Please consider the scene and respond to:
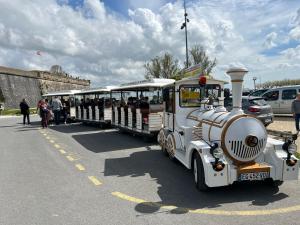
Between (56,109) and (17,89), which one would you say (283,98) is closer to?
(56,109)

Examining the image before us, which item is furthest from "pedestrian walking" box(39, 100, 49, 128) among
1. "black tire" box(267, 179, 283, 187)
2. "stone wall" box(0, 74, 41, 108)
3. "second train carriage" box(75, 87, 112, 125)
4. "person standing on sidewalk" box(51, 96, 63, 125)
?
"stone wall" box(0, 74, 41, 108)

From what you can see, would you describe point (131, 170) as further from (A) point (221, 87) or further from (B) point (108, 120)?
(B) point (108, 120)

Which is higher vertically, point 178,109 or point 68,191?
point 178,109

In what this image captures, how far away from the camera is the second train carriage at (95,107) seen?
17250mm

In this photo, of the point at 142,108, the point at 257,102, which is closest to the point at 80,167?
the point at 142,108

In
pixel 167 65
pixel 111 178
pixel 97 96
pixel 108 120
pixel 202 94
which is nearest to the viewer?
pixel 111 178

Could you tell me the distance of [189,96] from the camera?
25.9 feet

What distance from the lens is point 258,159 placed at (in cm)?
566

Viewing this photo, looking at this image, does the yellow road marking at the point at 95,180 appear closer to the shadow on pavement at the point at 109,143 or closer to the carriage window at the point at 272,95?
the shadow on pavement at the point at 109,143

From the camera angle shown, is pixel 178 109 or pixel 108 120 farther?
pixel 108 120

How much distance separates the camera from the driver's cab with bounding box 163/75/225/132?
25.4 ft

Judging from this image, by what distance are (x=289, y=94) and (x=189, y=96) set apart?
1204cm

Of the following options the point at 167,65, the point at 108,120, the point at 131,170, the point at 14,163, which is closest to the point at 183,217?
the point at 131,170

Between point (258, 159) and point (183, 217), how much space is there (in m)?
2.01
